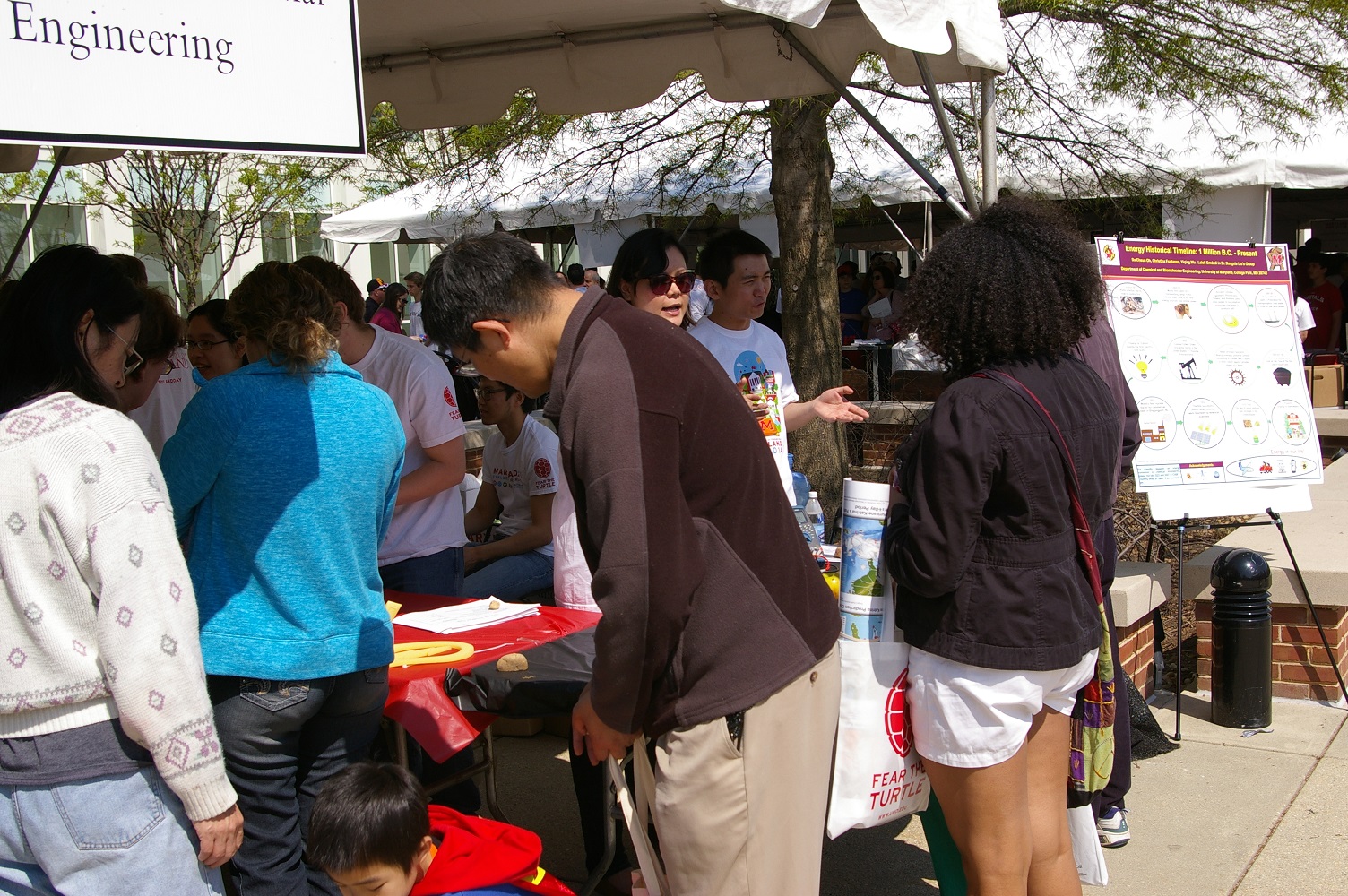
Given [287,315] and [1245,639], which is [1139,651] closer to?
[1245,639]

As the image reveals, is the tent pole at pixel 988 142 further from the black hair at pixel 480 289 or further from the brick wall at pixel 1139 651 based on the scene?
the black hair at pixel 480 289

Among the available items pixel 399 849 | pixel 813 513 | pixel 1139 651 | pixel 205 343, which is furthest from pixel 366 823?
pixel 1139 651

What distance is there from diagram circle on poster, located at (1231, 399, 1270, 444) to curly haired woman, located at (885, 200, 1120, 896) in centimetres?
242

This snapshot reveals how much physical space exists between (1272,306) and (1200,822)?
7.29 ft

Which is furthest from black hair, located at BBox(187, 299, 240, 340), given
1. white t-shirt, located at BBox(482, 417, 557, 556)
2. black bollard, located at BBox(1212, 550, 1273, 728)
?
black bollard, located at BBox(1212, 550, 1273, 728)

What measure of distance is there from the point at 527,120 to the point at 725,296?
157 inches

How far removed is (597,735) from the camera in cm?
203

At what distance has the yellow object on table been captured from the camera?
120 inches

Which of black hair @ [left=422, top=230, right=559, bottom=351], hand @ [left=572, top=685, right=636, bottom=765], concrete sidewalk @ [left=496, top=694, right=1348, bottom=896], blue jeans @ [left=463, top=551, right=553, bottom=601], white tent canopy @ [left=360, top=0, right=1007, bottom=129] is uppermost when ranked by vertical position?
white tent canopy @ [left=360, top=0, right=1007, bottom=129]

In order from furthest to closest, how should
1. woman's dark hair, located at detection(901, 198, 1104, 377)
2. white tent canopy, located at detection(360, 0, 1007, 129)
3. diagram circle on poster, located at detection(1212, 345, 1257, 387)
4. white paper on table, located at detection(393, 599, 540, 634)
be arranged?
diagram circle on poster, located at detection(1212, 345, 1257, 387) < white tent canopy, located at detection(360, 0, 1007, 129) < white paper on table, located at detection(393, 599, 540, 634) < woman's dark hair, located at detection(901, 198, 1104, 377)

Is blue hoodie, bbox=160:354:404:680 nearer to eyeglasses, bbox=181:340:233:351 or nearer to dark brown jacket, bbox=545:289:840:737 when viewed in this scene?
dark brown jacket, bbox=545:289:840:737

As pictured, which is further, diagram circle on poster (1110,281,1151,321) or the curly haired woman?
diagram circle on poster (1110,281,1151,321)

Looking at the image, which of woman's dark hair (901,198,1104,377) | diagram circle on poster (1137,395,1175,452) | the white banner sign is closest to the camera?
the white banner sign

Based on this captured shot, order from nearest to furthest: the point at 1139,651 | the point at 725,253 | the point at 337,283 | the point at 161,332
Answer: the point at 161,332 → the point at 337,283 → the point at 725,253 → the point at 1139,651
